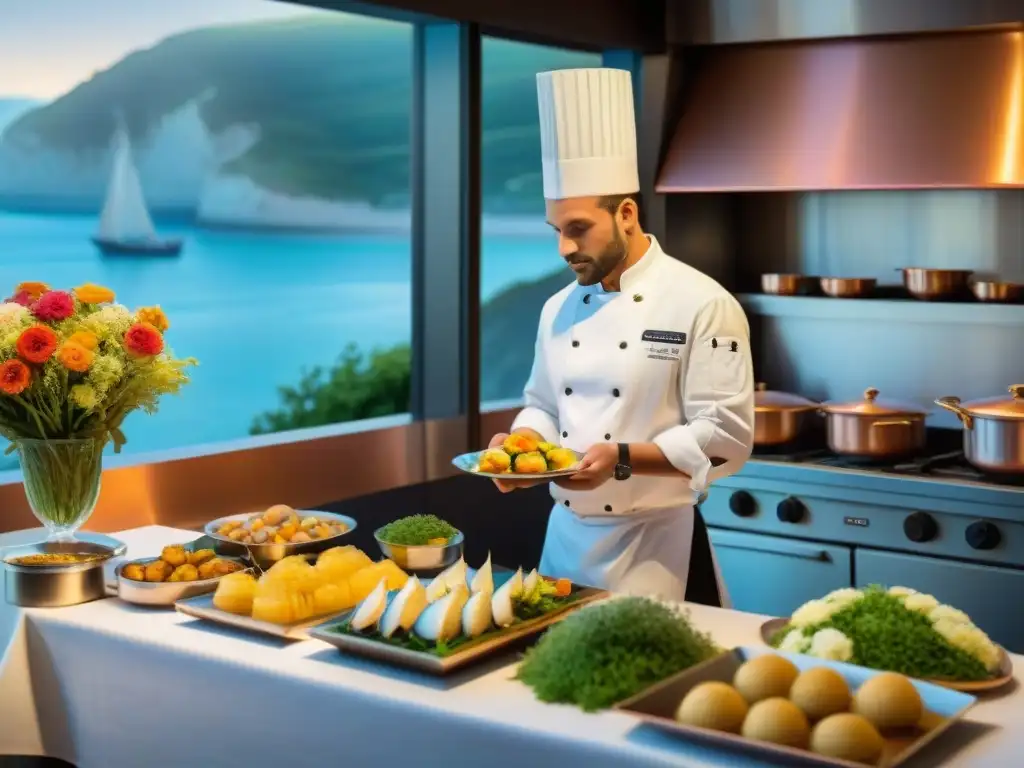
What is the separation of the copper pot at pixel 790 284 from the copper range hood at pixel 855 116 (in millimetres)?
385

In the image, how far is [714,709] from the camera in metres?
1.76

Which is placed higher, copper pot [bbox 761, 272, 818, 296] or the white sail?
the white sail

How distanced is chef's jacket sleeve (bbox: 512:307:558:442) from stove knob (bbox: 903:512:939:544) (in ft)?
4.10

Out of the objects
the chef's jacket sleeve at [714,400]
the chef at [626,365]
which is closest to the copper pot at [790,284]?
the chef at [626,365]

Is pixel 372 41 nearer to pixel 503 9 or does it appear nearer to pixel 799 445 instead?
pixel 503 9

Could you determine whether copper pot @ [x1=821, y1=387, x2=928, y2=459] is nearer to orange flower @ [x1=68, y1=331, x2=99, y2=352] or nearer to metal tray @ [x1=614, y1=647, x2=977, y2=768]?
metal tray @ [x1=614, y1=647, x2=977, y2=768]

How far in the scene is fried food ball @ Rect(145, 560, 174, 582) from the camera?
252cm

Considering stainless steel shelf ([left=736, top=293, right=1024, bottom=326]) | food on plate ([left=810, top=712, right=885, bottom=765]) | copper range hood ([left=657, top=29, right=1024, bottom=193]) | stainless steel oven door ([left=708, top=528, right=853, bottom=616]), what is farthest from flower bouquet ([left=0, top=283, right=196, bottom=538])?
stainless steel shelf ([left=736, top=293, right=1024, bottom=326])

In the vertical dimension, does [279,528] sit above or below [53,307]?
below

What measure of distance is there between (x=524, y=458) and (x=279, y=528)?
50 centimetres

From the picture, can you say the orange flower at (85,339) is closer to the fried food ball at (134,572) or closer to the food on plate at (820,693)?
the fried food ball at (134,572)

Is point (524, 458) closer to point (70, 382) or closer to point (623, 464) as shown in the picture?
point (623, 464)

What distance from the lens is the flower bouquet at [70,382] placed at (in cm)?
250

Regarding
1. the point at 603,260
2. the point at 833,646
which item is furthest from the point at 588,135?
the point at 833,646
